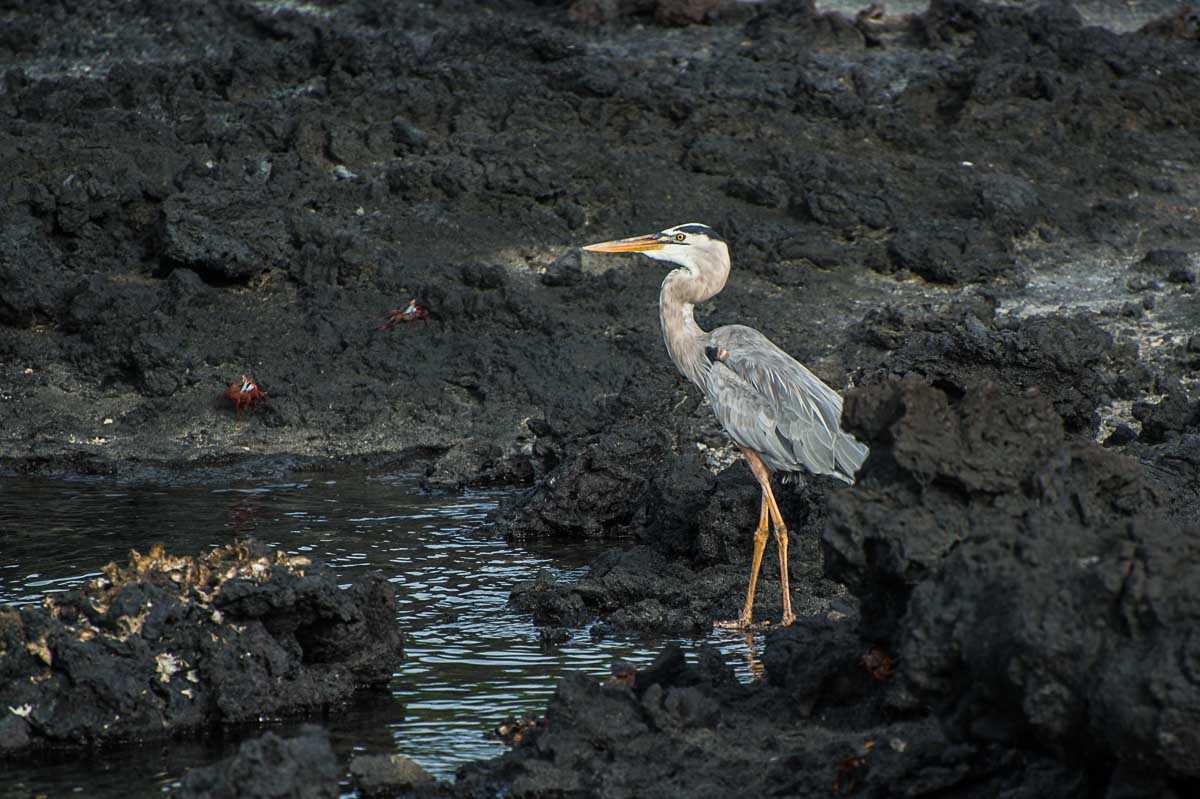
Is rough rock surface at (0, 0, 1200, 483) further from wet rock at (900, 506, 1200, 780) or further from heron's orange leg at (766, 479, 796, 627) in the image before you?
wet rock at (900, 506, 1200, 780)

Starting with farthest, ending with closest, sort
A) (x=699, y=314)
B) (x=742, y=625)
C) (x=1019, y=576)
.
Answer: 1. (x=699, y=314)
2. (x=742, y=625)
3. (x=1019, y=576)

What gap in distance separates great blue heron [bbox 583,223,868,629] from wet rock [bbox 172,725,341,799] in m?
3.68

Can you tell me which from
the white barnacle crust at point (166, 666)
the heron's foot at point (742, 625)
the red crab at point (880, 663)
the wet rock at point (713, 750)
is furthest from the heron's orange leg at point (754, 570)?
the white barnacle crust at point (166, 666)

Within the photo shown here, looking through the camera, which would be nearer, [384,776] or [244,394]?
[384,776]

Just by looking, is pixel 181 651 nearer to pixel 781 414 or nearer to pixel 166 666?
pixel 166 666

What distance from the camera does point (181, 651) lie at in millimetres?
6895

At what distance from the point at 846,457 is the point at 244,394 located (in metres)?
5.79

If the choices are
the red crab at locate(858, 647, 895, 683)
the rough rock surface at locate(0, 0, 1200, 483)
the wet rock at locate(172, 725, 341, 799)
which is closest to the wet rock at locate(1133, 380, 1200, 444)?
the rough rock surface at locate(0, 0, 1200, 483)

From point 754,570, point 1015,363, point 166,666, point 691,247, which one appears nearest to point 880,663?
point 754,570

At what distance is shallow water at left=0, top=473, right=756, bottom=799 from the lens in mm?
6641

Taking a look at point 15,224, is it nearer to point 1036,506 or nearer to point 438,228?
point 438,228

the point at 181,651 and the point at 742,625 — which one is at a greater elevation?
the point at 181,651

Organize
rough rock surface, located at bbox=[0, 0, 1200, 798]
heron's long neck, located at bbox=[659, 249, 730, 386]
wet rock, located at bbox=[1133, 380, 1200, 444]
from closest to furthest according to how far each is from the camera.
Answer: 1. rough rock surface, located at bbox=[0, 0, 1200, 798]
2. heron's long neck, located at bbox=[659, 249, 730, 386]
3. wet rock, located at bbox=[1133, 380, 1200, 444]

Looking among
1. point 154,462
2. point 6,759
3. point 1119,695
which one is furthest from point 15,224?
point 1119,695
